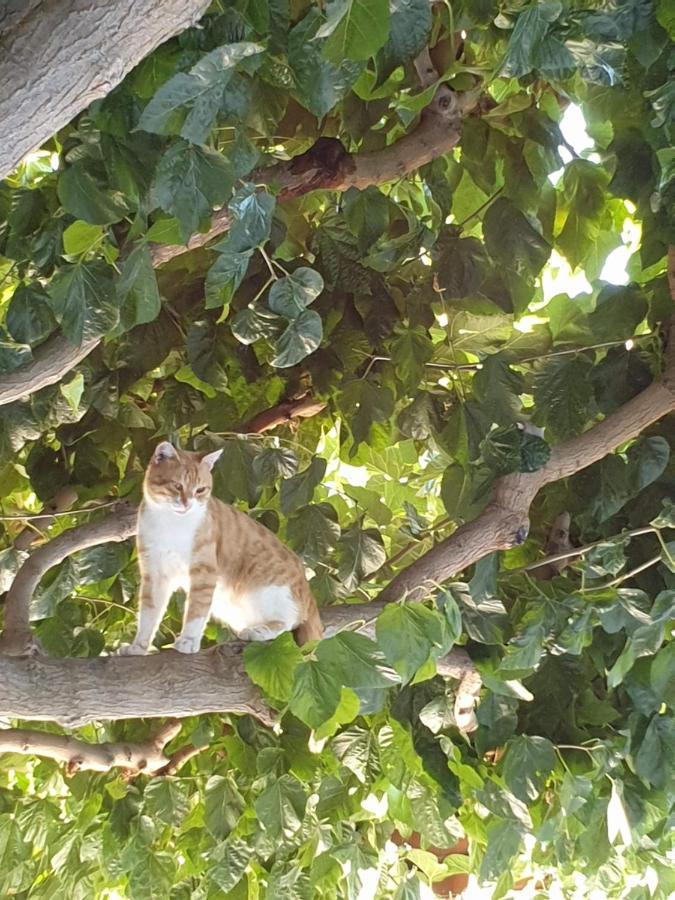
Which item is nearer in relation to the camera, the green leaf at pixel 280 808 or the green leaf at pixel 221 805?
the green leaf at pixel 280 808

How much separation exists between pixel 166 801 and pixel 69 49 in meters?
1.07

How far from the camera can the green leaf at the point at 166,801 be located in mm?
1314

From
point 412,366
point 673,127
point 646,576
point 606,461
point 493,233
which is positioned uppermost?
point 673,127

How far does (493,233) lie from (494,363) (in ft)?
0.49

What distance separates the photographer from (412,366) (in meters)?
1.13

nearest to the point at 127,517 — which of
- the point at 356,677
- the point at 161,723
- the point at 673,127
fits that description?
the point at 161,723

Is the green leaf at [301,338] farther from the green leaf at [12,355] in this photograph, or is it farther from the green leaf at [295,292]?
the green leaf at [12,355]

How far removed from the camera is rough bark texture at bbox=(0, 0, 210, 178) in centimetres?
58

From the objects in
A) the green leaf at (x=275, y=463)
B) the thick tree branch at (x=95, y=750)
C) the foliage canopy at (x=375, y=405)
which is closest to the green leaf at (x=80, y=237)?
the foliage canopy at (x=375, y=405)

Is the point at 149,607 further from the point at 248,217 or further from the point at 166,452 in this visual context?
the point at 248,217

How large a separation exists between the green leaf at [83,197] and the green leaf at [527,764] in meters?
0.76

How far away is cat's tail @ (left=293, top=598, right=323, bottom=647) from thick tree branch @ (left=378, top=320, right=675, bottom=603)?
99 millimetres

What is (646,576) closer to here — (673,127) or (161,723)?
(673,127)

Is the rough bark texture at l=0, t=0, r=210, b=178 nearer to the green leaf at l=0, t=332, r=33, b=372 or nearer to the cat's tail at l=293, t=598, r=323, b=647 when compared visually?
the green leaf at l=0, t=332, r=33, b=372
